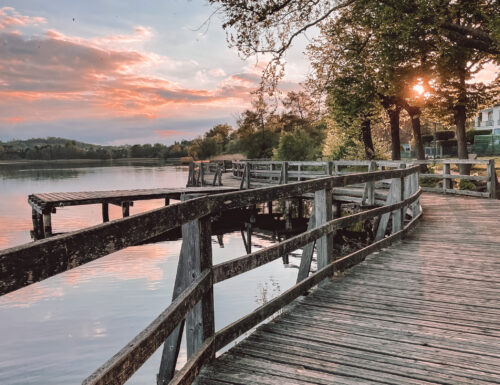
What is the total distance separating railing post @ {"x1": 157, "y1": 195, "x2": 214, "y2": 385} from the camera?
2.90 m

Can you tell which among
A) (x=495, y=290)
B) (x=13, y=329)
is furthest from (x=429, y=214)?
(x=13, y=329)

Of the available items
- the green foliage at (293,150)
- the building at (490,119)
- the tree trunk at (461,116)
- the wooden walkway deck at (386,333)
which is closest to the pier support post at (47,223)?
the wooden walkway deck at (386,333)

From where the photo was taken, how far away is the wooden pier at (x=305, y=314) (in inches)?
77.0

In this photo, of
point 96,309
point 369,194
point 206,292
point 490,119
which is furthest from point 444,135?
point 206,292

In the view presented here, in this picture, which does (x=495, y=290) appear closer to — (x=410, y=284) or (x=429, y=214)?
(x=410, y=284)

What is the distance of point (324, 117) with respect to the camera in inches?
1266

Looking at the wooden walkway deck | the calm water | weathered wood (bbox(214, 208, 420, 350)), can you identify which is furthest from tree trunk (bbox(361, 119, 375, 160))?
the wooden walkway deck

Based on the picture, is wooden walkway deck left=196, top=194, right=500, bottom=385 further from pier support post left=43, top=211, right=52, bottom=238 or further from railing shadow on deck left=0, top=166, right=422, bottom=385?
pier support post left=43, top=211, right=52, bottom=238

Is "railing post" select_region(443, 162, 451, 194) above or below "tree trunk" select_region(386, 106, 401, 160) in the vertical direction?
below

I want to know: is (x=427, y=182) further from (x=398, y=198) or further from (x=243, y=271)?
(x=243, y=271)

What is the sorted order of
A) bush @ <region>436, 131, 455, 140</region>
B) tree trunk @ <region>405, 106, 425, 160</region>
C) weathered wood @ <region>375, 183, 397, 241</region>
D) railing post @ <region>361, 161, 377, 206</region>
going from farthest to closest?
bush @ <region>436, 131, 455, 140</region> → tree trunk @ <region>405, 106, 425, 160</region> → railing post @ <region>361, 161, 377, 206</region> → weathered wood @ <region>375, 183, 397, 241</region>

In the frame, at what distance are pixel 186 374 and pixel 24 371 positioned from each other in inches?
284

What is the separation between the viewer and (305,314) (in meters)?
4.02

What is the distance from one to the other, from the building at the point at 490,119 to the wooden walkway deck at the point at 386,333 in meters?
63.6
